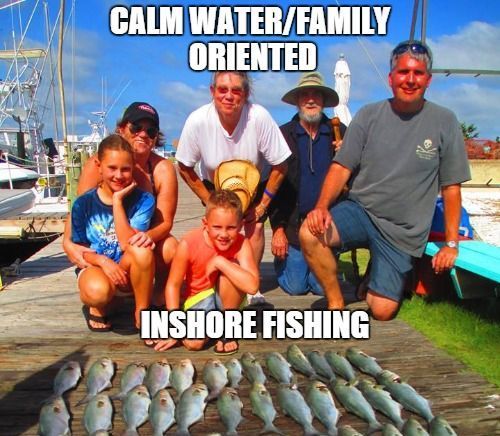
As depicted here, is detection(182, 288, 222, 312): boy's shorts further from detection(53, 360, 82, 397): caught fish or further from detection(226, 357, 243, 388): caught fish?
detection(53, 360, 82, 397): caught fish

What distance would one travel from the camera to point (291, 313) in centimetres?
398

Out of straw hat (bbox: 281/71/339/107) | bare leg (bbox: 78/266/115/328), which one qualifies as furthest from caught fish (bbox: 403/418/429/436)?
straw hat (bbox: 281/71/339/107)

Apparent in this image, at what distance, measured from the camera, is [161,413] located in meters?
2.63

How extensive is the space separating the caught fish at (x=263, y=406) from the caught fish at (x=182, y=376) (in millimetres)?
404

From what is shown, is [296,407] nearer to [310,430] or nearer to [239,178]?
[310,430]

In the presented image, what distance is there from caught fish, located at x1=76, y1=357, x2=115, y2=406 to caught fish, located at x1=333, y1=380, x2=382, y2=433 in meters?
1.34

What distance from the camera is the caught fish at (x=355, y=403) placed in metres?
2.58

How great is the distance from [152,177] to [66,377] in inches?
71.7

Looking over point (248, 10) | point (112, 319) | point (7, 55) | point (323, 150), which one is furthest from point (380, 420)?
point (7, 55)

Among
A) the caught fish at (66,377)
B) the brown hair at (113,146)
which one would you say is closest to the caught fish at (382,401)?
the caught fish at (66,377)

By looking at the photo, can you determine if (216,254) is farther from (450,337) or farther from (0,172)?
(0,172)

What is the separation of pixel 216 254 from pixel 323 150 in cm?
193

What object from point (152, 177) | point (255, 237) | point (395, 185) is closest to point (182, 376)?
point (152, 177)

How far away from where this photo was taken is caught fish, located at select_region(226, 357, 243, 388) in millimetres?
3010
